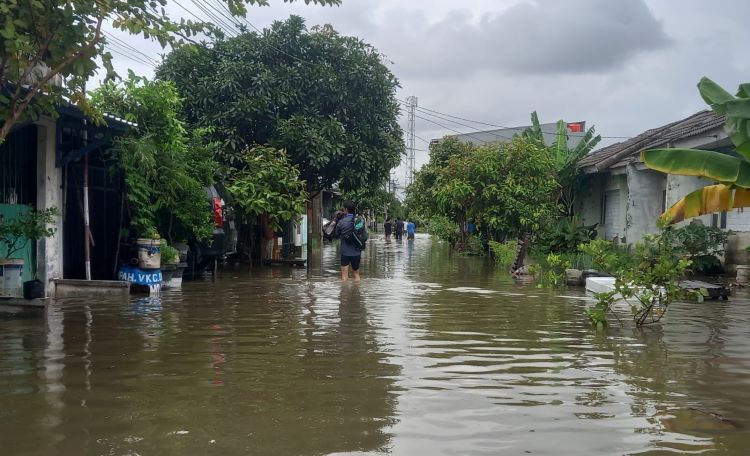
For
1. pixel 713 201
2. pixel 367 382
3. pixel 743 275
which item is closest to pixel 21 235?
pixel 367 382

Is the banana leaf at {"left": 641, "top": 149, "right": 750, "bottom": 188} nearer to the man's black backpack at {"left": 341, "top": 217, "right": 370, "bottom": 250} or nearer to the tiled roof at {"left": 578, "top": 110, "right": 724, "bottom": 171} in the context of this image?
the man's black backpack at {"left": 341, "top": 217, "right": 370, "bottom": 250}

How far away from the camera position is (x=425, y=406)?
498 centimetres

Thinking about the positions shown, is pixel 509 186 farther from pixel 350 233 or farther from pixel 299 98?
pixel 350 233

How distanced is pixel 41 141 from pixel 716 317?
34.0 ft

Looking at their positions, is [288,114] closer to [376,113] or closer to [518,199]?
[376,113]

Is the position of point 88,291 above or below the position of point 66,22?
below

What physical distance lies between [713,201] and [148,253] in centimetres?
882

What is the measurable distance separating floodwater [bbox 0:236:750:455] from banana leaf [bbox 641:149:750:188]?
1836mm

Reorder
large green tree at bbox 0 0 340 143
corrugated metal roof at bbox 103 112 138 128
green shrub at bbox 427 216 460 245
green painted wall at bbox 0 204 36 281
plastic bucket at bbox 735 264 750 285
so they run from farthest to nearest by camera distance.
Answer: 1. green shrub at bbox 427 216 460 245
2. plastic bucket at bbox 735 264 750 285
3. corrugated metal roof at bbox 103 112 138 128
4. green painted wall at bbox 0 204 36 281
5. large green tree at bbox 0 0 340 143

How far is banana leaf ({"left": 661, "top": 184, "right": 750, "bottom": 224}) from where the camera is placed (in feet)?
31.9

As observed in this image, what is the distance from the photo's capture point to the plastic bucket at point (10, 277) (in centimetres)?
959

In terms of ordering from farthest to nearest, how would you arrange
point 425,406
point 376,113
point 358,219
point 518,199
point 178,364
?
point 376,113
point 518,199
point 358,219
point 178,364
point 425,406

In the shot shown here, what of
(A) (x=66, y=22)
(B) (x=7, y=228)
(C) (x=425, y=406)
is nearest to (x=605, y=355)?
(C) (x=425, y=406)

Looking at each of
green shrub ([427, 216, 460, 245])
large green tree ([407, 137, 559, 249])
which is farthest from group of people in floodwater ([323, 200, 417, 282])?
green shrub ([427, 216, 460, 245])
